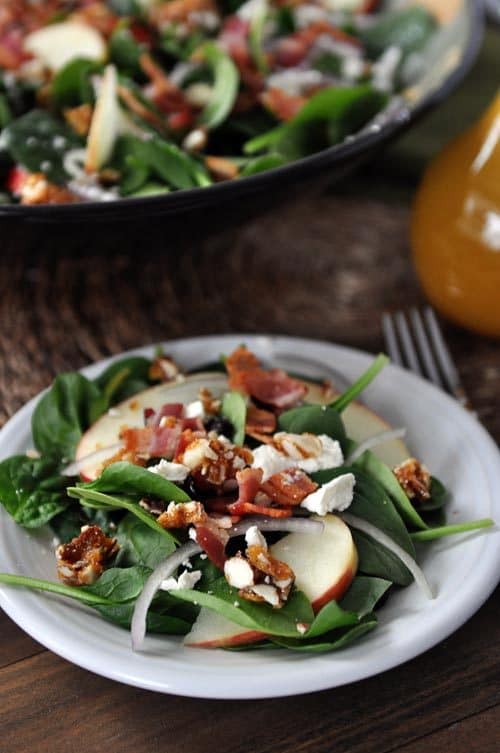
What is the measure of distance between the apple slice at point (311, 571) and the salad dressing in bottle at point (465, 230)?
725mm

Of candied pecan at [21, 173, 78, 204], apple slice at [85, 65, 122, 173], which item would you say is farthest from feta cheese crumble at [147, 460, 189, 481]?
apple slice at [85, 65, 122, 173]

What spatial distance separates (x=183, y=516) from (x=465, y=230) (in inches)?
33.6

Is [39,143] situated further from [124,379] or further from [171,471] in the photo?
[171,471]

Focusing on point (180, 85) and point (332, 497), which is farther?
point (180, 85)

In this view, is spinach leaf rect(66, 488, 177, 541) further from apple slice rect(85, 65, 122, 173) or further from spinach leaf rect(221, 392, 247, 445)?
apple slice rect(85, 65, 122, 173)

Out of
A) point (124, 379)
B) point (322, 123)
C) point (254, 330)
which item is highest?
point (322, 123)

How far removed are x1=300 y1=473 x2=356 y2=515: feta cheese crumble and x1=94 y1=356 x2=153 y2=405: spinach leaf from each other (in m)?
0.40

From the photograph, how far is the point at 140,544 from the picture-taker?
3.59 ft

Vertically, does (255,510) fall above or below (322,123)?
below

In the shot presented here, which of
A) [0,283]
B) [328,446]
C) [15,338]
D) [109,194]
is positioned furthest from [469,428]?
[0,283]

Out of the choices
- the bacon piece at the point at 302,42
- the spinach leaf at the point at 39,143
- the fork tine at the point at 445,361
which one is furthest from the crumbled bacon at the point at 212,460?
the bacon piece at the point at 302,42

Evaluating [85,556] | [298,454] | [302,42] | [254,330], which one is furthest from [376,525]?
[302,42]

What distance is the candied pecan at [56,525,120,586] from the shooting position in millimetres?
1090

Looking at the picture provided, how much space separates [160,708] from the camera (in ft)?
3.44
